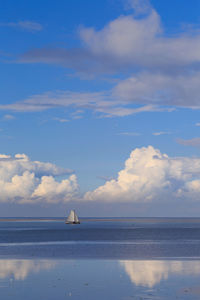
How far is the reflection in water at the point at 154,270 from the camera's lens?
44.2 m

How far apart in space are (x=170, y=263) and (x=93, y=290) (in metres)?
21.8

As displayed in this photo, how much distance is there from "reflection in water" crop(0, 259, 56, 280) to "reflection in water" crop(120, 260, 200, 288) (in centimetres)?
920

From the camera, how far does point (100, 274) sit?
4859 cm

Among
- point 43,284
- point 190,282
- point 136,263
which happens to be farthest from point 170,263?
point 43,284

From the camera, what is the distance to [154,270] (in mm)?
51281

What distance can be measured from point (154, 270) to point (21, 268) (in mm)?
14377

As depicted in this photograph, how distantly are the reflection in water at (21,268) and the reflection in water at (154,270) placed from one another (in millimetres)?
9199

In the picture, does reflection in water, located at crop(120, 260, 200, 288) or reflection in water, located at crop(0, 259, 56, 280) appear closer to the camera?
reflection in water, located at crop(120, 260, 200, 288)

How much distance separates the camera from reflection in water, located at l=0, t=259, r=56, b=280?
47013mm

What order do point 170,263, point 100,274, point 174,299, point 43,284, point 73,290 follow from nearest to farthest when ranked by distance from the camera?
1. point 174,299
2. point 73,290
3. point 43,284
4. point 100,274
5. point 170,263

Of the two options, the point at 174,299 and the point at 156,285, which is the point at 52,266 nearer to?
the point at 156,285

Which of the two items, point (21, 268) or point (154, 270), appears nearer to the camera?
point (154, 270)

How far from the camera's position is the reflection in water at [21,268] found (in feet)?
154

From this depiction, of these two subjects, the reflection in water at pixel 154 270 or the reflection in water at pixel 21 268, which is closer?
the reflection in water at pixel 154 270
